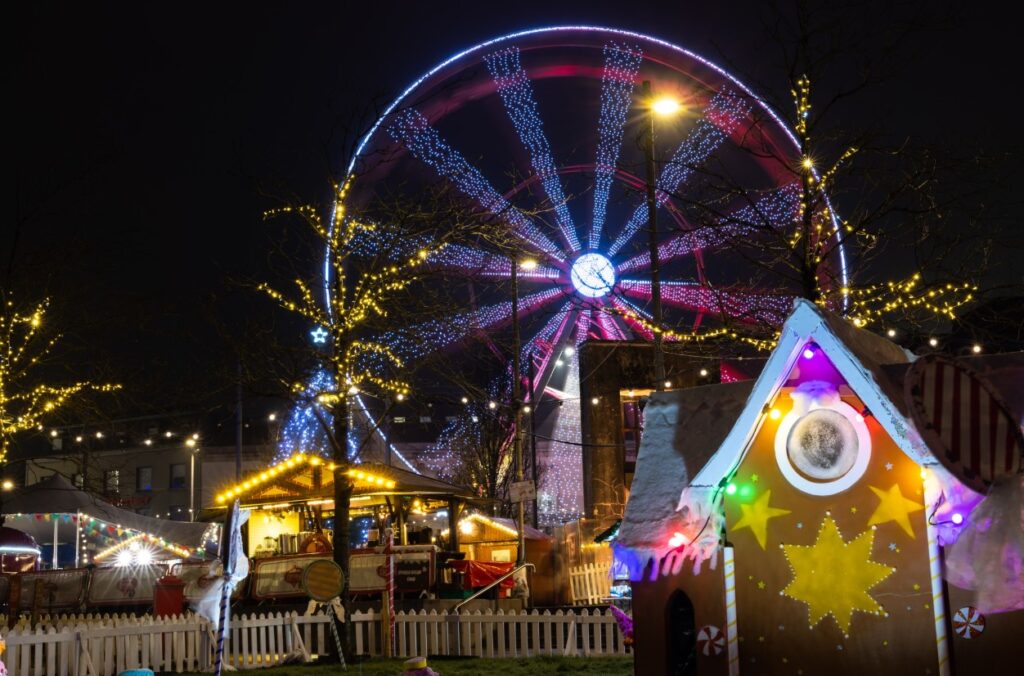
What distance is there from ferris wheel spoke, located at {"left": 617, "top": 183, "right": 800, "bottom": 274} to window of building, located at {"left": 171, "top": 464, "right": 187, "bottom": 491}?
135ft

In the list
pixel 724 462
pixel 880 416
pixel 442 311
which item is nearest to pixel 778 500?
pixel 724 462

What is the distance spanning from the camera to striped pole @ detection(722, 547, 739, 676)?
916 centimetres

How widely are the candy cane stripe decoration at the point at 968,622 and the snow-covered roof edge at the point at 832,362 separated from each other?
1.13 metres

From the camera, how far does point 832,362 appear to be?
28.5 feet

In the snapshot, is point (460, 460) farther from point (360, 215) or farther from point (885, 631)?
point (885, 631)

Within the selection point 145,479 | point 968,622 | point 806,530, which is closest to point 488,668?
point 806,530

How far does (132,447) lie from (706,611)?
58548 mm

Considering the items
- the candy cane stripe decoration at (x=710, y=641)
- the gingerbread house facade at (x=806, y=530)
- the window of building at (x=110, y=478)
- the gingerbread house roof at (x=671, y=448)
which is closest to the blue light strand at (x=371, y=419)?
the window of building at (x=110, y=478)

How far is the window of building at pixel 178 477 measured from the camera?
62469 mm

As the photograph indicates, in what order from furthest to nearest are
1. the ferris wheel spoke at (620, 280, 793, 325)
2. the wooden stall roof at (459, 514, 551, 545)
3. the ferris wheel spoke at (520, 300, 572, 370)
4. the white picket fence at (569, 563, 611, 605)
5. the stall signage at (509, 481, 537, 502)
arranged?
the ferris wheel spoke at (520, 300, 572, 370) → the wooden stall roof at (459, 514, 551, 545) → the white picket fence at (569, 563, 611, 605) → the stall signage at (509, 481, 537, 502) → the ferris wheel spoke at (620, 280, 793, 325)

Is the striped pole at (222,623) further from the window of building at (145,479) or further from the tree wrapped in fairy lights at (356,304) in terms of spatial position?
the window of building at (145,479)

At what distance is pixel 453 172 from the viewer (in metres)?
27.1

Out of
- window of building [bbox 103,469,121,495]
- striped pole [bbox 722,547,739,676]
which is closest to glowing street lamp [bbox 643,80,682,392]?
striped pole [bbox 722,547,739,676]

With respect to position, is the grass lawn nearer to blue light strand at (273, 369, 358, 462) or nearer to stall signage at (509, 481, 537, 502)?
stall signage at (509, 481, 537, 502)
